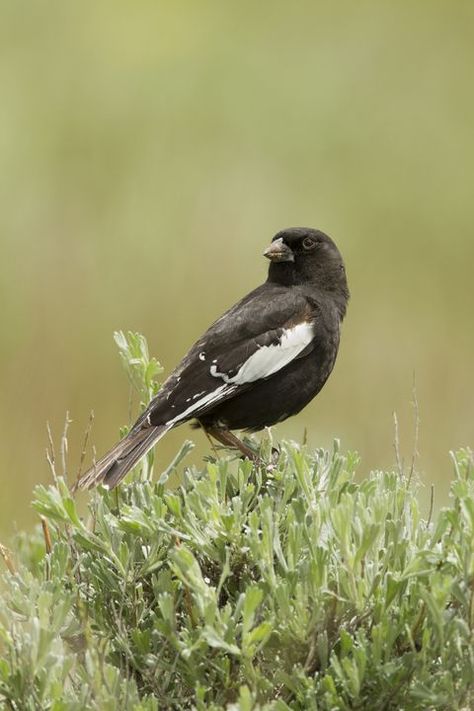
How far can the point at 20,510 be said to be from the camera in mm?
5426

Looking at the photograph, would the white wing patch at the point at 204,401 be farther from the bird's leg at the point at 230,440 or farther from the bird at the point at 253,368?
the bird's leg at the point at 230,440

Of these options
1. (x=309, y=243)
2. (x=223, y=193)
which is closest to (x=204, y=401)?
(x=309, y=243)

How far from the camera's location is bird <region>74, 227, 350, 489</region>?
450 cm

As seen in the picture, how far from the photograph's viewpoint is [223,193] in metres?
10.7

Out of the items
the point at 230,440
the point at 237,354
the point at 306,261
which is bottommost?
the point at 230,440

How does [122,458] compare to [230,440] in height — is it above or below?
above

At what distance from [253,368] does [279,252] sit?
2.58 feet

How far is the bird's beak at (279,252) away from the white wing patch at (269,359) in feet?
1.85

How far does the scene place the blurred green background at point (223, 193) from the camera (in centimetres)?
740

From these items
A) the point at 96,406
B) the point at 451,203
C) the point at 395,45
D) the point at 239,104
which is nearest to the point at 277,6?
the point at 395,45

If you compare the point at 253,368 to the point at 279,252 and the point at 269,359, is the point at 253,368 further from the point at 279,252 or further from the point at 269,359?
the point at 279,252

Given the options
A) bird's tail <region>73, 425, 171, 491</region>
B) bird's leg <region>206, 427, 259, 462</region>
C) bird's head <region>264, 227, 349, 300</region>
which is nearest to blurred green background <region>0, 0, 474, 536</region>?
bird's leg <region>206, 427, 259, 462</region>

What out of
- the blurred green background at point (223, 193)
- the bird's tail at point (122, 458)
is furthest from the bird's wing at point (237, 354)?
the blurred green background at point (223, 193)

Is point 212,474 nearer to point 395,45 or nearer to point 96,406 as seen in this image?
point 96,406
